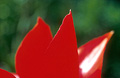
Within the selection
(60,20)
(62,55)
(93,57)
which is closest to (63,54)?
(62,55)

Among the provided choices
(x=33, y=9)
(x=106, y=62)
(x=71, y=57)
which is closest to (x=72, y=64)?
(x=71, y=57)

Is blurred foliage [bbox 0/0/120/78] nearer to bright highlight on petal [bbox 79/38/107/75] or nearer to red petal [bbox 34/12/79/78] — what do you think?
bright highlight on petal [bbox 79/38/107/75]

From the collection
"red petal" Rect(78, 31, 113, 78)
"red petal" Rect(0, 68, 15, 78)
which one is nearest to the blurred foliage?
"red petal" Rect(78, 31, 113, 78)

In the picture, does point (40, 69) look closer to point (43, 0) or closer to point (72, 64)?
point (72, 64)

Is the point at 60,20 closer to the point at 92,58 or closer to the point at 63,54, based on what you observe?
the point at 92,58

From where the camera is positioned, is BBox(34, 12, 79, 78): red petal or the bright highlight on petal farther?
the bright highlight on petal

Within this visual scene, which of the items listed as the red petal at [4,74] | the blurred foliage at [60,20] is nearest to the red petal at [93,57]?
the red petal at [4,74]
